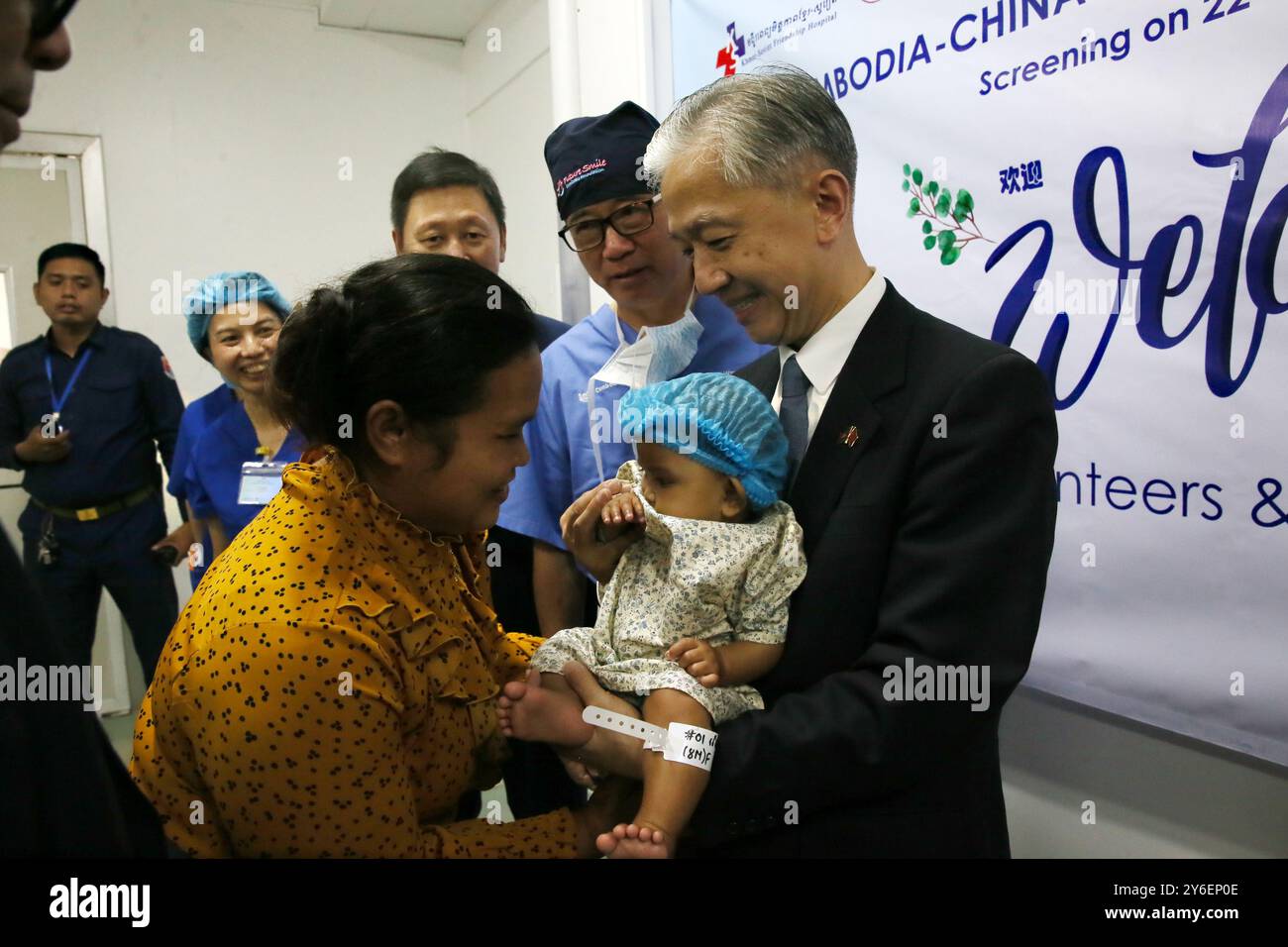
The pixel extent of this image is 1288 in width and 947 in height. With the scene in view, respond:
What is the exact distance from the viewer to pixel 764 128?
123cm

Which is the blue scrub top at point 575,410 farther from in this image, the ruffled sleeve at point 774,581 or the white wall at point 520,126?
the white wall at point 520,126

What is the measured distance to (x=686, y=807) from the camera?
3.87 ft

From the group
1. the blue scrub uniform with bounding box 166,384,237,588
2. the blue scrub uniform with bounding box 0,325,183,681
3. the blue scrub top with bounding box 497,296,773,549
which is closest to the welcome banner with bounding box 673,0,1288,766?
the blue scrub top with bounding box 497,296,773,549

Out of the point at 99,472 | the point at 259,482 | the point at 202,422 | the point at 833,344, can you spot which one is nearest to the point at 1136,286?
the point at 833,344

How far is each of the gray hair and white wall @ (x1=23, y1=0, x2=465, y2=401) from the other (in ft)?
14.1

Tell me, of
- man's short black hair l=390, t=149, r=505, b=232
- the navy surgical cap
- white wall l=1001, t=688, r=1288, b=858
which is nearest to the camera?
white wall l=1001, t=688, r=1288, b=858

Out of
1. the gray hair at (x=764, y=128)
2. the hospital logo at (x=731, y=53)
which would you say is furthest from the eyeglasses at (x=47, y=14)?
the hospital logo at (x=731, y=53)

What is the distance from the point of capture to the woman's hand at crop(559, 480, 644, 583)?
1.40 meters

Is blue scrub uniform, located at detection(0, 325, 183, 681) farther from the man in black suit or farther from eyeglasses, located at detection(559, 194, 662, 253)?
the man in black suit

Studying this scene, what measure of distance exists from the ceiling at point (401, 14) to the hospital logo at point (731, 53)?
10.6 ft

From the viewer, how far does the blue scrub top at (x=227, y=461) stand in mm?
2832
